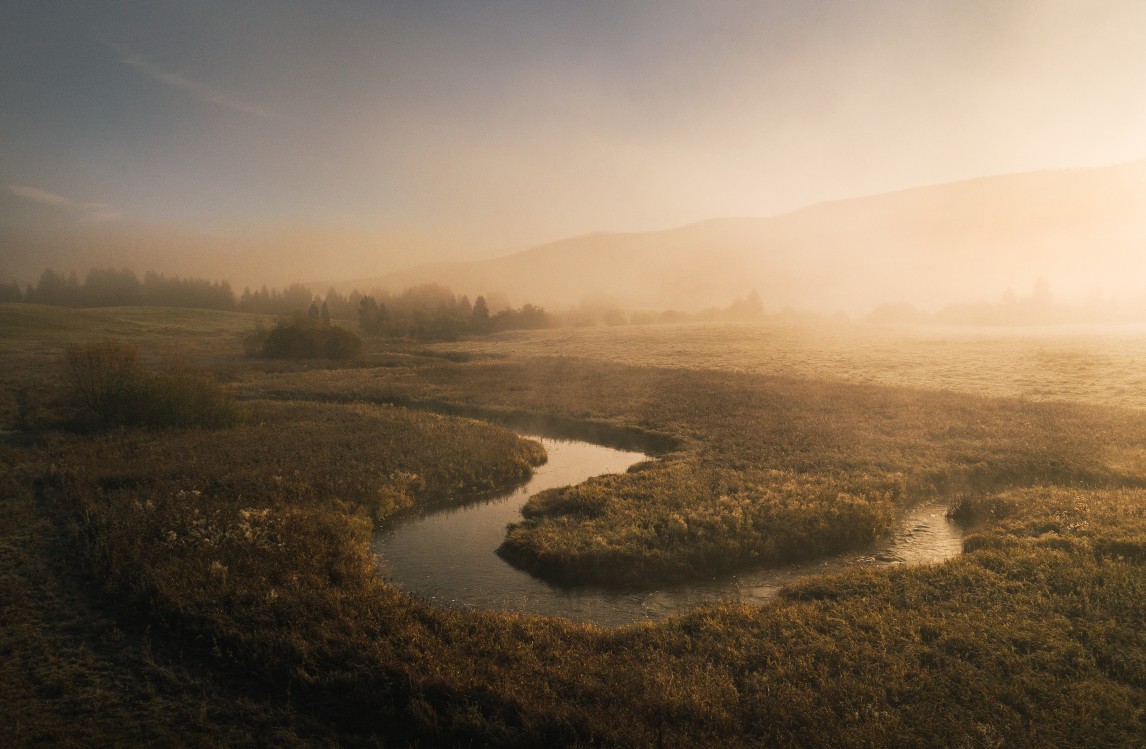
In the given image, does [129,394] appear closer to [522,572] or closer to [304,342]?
[522,572]

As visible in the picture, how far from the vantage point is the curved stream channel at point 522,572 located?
15.0m

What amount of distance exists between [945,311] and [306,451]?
123797 millimetres

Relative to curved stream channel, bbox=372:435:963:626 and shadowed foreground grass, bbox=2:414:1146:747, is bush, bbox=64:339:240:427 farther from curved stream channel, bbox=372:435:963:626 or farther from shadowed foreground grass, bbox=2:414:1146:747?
curved stream channel, bbox=372:435:963:626

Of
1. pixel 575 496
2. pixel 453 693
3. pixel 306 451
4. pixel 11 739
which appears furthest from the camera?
pixel 306 451

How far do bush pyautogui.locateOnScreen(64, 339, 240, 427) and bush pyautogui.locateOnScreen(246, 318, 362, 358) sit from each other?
43.5 metres

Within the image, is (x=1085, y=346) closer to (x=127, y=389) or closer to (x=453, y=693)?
(x=453, y=693)

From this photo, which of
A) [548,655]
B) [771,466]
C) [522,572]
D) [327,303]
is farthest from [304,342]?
A: [327,303]

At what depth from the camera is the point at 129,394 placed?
1228 inches

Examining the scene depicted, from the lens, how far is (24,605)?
1260cm

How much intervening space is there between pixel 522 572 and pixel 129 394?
26.9 metres

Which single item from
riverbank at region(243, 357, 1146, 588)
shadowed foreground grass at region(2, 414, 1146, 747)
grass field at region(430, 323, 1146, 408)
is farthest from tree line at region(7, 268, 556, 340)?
shadowed foreground grass at region(2, 414, 1146, 747)

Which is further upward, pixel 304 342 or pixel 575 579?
pixel 304 342

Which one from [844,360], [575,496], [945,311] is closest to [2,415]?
[575,496]

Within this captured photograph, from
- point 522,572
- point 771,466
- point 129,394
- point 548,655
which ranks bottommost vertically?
point 522,572
